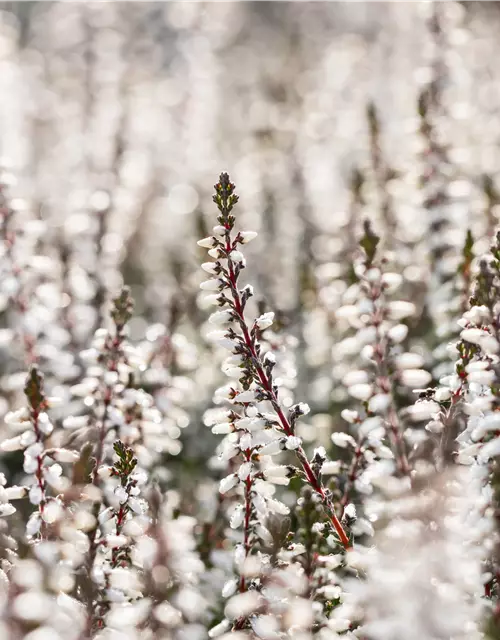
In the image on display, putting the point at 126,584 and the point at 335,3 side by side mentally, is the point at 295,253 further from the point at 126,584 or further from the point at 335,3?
the point at 335,3

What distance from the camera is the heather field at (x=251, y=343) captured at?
2.05 metres

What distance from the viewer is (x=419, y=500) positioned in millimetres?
1926

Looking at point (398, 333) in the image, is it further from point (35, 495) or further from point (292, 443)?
point (35, 495)

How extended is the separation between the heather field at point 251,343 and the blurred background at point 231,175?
3cm

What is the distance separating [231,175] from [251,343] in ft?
14.8

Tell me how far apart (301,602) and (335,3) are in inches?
492

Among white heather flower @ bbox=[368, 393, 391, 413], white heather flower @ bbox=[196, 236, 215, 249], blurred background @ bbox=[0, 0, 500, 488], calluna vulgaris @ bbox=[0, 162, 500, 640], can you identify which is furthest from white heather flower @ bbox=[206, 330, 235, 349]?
white heather flower @ bbox=[368, 393, 391, 413]

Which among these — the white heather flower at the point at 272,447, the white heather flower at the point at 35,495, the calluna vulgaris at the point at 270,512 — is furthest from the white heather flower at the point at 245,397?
the white heather flower at the point at 35,495

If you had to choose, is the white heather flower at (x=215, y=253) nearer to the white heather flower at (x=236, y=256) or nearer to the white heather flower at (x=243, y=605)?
the white heather flower at (x=236, y=256)

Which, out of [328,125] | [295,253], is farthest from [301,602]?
[328,125]

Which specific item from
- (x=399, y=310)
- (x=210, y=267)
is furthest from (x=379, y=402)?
(x=210, y=267)

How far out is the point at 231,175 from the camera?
646 centimetres

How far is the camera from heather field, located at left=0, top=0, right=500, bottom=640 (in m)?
2.05

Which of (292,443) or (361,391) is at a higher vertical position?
(361,391)
